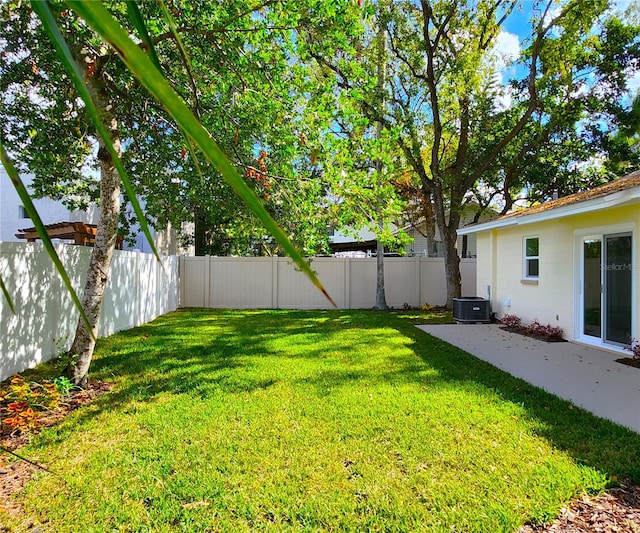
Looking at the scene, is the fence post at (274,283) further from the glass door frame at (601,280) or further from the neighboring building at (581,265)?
the glass door frame at (601,280)

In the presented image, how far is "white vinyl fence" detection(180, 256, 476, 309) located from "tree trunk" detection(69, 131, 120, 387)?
898 centimetres

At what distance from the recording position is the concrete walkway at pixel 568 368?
14.4 feet

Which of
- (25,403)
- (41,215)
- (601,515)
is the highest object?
(41,215)

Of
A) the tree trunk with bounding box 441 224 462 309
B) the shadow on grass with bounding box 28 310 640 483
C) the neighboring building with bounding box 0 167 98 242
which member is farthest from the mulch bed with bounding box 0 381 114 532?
the neighboring building with bounding box 0 167 98 242

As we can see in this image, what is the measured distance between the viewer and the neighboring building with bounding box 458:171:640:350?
6398mm

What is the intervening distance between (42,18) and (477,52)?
42.6 ft

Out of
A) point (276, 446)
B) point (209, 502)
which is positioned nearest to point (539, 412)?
point (276, 446)

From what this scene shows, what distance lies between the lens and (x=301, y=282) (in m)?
14.1

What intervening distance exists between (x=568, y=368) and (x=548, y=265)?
3.31 meters

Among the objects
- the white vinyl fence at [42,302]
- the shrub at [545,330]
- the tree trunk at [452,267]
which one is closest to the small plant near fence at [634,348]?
the shrub at [545,330]

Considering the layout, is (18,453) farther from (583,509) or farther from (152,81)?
(583,509)

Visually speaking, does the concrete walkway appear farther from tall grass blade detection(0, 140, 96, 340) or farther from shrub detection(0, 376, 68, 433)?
shrub detection(0, 376, 68, 433)

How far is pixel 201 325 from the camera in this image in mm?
9891

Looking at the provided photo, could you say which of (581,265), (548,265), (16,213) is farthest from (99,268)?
(16,213)
